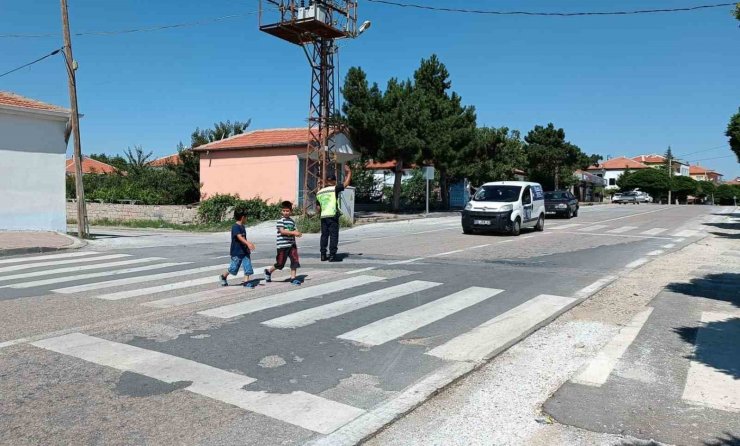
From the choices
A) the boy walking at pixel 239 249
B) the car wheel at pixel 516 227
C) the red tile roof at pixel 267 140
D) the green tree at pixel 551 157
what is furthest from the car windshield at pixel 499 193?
the green tree at pixel 551 157

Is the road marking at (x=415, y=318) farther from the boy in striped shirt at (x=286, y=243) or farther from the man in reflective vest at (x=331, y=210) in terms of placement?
the man in reflective vest at (x=331, y=210)

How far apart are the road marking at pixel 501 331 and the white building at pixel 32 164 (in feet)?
62.3

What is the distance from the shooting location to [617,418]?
4141mm

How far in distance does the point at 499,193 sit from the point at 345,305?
13278 millimetres

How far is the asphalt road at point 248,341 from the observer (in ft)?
13.1

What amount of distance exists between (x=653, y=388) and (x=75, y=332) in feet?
19.1

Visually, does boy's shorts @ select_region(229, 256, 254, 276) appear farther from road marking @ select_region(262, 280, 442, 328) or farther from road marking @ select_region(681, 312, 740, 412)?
road marking @ select_region(681, 312, 740, 412)

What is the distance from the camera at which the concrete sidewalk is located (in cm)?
1503

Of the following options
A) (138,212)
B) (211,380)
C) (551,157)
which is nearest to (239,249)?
(211,380)

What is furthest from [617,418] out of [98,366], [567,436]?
[98,366]

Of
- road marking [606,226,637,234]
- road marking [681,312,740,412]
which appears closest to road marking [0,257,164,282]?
road marking [681,312,740,412]

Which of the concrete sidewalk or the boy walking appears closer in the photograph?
the boy walking

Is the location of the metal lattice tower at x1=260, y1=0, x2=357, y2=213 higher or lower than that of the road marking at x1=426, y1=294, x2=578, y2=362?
higher

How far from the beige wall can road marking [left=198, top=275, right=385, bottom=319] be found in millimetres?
22076
